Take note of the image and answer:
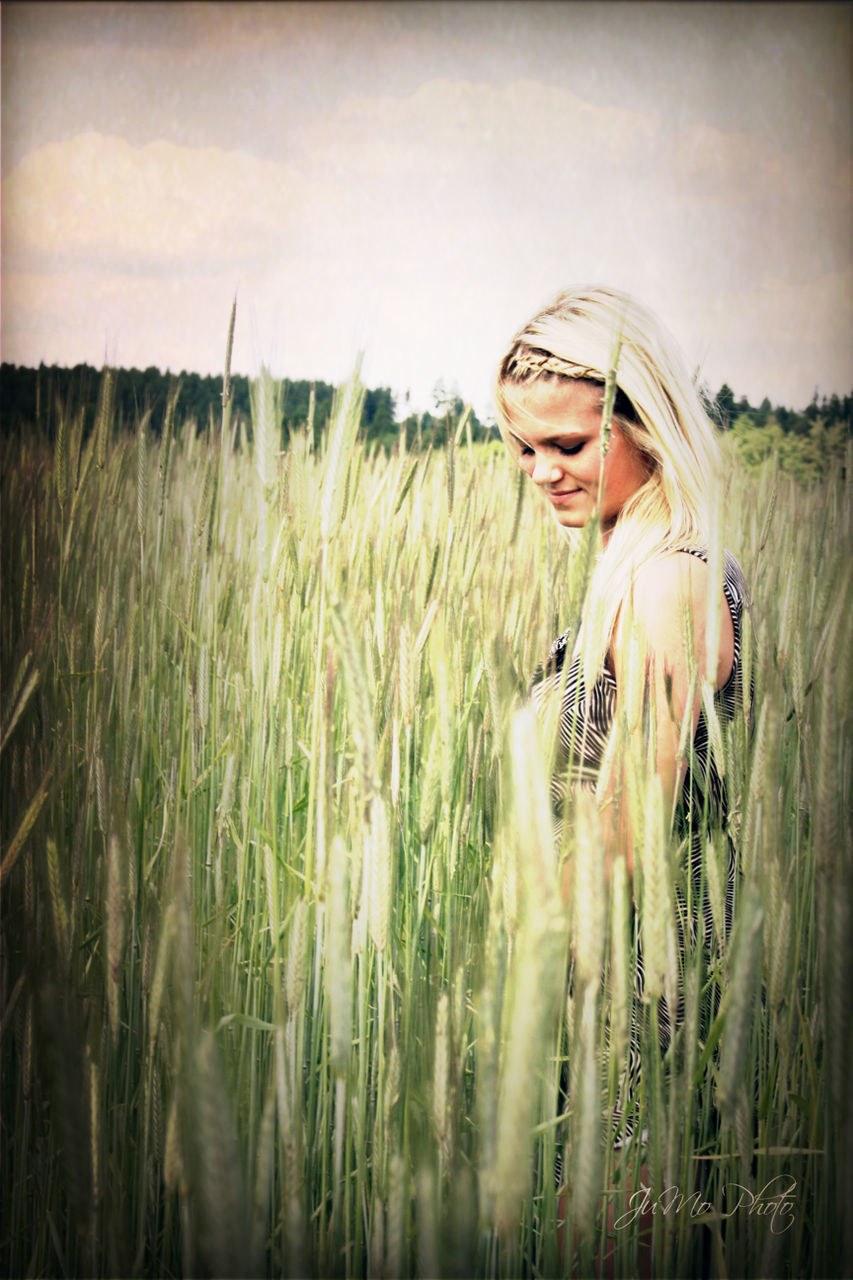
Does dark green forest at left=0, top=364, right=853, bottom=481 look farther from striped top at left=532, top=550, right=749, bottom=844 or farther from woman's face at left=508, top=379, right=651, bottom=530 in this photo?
striped top at left=532, top=550, right=749, bottom=844

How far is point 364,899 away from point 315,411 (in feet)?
2.00

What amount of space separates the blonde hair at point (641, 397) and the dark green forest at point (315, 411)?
0.19 ft

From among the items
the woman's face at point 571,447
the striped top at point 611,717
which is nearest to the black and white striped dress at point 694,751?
the striped top at point 611,717

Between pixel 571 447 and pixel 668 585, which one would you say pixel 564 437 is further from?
pixel 668 585

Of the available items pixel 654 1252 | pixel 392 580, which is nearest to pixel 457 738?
pixel 392 580

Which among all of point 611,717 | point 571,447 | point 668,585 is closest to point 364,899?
point 611,717

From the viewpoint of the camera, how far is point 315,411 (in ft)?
3.21

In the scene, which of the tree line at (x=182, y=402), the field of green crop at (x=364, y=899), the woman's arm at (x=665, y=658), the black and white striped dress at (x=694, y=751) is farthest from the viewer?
the tree line at (x=182, y=402)

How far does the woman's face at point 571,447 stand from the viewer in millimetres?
945

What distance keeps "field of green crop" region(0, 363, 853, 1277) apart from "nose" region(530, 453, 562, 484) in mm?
42
